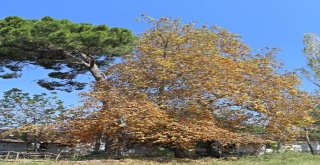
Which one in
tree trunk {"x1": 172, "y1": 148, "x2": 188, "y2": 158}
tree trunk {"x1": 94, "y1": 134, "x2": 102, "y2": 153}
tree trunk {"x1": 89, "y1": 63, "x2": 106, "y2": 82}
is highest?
tree trunk {"x1": 89, "y1": 63, "x2": 106, "y2": 82}

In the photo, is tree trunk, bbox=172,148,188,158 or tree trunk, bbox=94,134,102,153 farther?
tree trunk, bbox=94,134,102,153

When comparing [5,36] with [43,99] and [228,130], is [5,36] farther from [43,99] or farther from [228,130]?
[228,130]

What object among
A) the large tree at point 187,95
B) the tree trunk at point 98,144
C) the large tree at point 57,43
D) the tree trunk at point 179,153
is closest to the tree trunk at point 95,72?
the large tree at point 57,43

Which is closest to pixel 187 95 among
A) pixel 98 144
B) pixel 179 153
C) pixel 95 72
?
pixel 179 153

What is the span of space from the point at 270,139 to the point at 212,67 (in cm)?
414

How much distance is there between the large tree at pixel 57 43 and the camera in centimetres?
1391

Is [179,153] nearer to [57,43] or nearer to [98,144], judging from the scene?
[98,144]

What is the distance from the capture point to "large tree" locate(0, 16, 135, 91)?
13.9m

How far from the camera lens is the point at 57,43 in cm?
1426

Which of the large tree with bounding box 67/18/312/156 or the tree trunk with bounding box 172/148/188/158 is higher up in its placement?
the large tree with bounding box 67/18/312/156

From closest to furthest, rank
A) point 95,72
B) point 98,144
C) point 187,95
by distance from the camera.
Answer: point 187,95 → point 98,144 → point 95,72

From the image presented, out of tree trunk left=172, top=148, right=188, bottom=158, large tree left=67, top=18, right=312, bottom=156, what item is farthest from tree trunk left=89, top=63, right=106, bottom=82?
tree trunk left=172, top=148, right=188, bottom=158

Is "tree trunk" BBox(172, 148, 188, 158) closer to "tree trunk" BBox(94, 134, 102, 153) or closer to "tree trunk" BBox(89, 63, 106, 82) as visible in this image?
"tree trunk" BBox(94, 134, 102, 153)

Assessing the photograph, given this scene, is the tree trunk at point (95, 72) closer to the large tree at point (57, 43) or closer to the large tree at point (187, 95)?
the large tree at point (57, 43)
